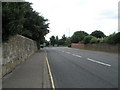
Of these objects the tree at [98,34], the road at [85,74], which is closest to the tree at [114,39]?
the road at [85,74]

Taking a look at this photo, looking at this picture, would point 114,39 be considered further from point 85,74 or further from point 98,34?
point 98,34

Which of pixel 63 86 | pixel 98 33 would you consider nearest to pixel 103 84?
pixel 63 86

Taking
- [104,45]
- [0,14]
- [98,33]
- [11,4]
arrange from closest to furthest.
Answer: [0,14], [11,4], [104,45], [98,33]

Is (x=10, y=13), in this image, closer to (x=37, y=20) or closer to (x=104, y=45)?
(x=37, y=20)

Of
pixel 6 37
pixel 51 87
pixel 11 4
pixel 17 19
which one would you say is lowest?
pixel 51 87

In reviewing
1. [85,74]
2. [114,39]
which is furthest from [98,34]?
[85,74]

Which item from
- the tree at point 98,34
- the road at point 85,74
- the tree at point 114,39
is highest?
the tree at point 98,34

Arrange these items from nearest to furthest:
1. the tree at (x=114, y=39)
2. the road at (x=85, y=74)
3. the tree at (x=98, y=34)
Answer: the road at (x=85, y=74)
the tree at (x=114, y=39)
the tree at (x=98, y=34)

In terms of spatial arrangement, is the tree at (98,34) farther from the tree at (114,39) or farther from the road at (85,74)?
the road at (85,74)

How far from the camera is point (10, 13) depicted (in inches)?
309

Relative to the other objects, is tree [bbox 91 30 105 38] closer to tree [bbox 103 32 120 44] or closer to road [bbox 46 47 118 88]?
tree [bbox 103 32 120 44]

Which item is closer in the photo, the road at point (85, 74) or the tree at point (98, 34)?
the road at point (85, 74)

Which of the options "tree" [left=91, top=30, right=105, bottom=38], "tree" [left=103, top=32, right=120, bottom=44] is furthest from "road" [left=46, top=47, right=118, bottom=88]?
"tree" [left=91, top=30, right=105, bottom=38]

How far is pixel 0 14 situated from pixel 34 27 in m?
24.8
